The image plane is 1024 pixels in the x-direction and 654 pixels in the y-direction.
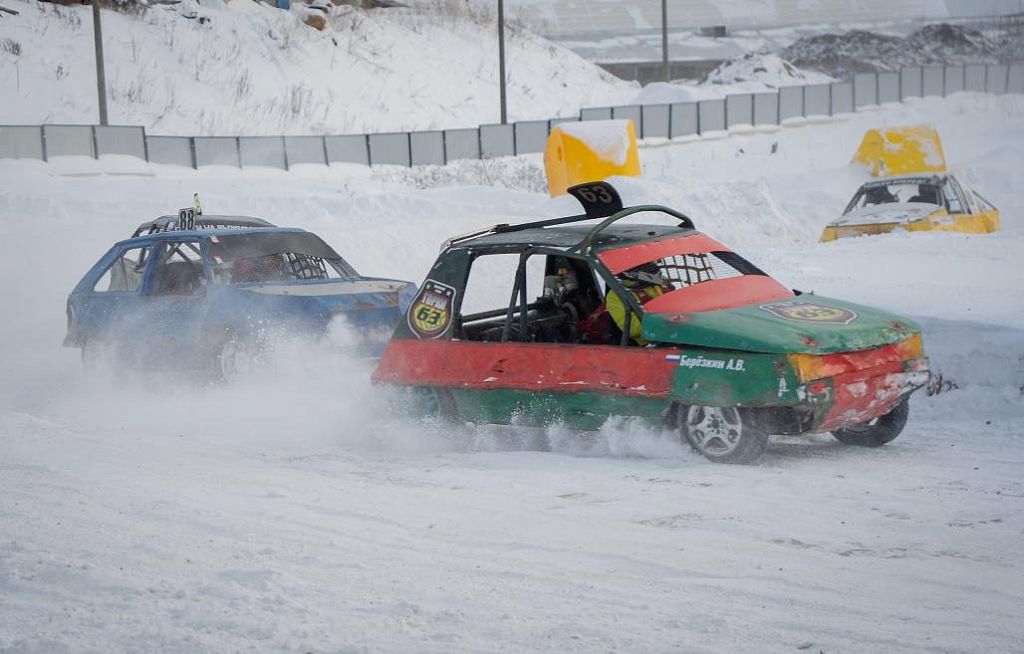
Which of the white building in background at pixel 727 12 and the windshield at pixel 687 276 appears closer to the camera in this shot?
the windshield at pixel 687 276

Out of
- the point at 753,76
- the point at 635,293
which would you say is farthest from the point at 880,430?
the point at 753,76

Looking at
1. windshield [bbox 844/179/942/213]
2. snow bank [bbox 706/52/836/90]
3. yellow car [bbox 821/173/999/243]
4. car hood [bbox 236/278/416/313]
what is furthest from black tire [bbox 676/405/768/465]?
snow bank [bbox 706/52/836/90]

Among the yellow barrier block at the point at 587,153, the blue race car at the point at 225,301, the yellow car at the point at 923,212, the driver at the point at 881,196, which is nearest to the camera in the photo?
the blue race car at the point at 225,301

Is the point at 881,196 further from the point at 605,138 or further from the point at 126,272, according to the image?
the point at 126,272

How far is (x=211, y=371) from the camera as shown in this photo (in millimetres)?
10633

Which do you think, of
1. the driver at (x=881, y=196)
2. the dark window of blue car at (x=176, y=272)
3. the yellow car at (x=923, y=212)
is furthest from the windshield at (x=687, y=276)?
the driver at (x=881, y=196)

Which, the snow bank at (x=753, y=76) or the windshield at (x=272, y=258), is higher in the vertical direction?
the snow bank at (x=753, y=76)

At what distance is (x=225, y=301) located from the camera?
10.6 metres

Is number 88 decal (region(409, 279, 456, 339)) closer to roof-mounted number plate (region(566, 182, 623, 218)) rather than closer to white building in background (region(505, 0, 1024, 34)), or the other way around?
roof-mounted number plate (region(566, 182, 623, 218))

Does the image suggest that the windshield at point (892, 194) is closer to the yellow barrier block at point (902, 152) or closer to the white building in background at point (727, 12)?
the yellow barrier block at point (902, 152)

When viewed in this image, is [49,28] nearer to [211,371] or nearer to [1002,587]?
[211,371]

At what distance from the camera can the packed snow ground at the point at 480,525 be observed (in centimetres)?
448

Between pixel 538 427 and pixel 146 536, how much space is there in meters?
2.91

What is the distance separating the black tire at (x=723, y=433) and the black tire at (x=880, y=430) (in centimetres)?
103
